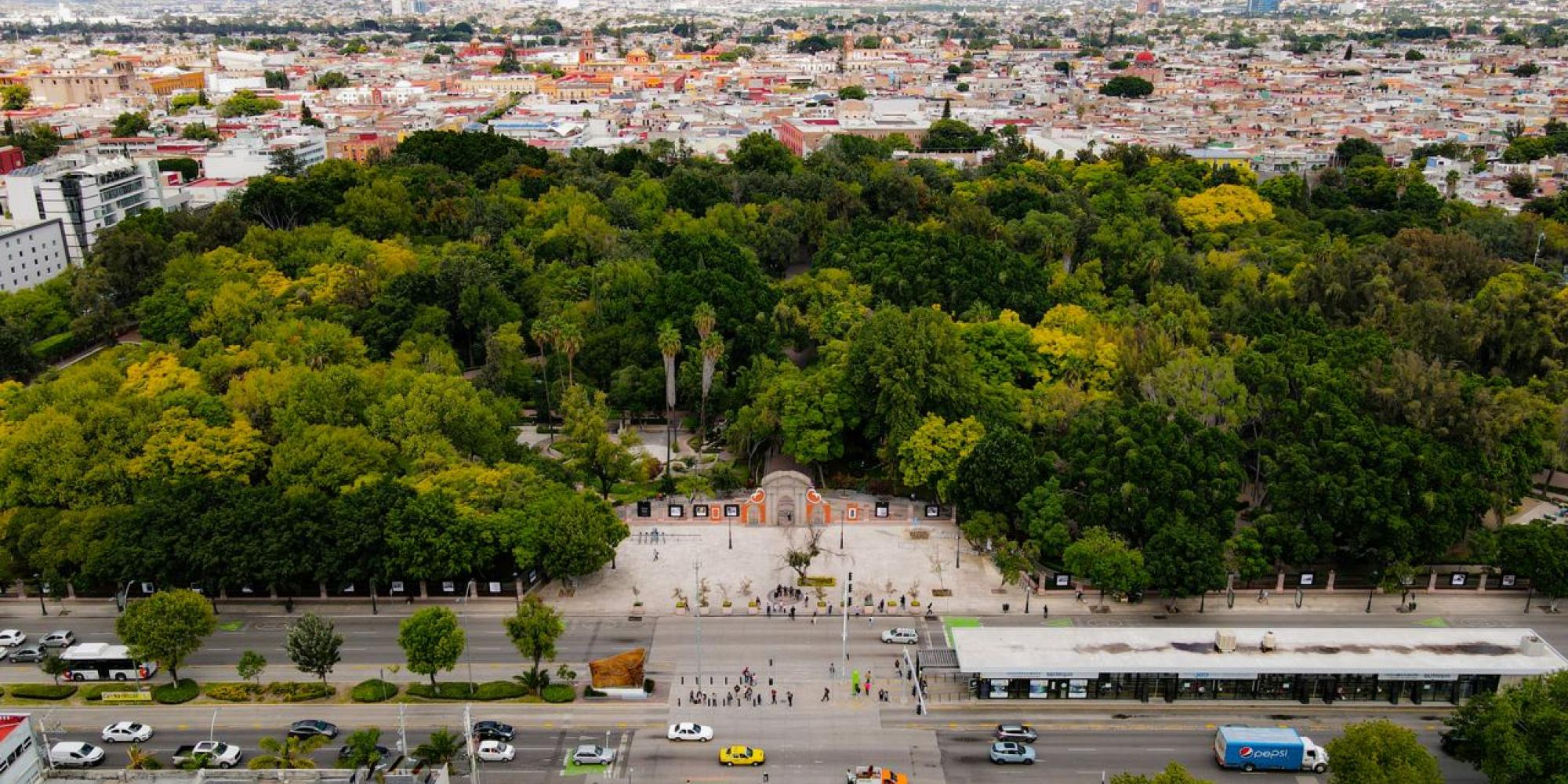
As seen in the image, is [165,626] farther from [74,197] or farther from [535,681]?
[74,197]

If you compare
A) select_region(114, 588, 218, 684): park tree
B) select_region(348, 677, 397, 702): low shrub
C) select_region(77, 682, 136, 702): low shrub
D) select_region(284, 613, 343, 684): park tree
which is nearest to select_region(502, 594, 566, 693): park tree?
select_region(348, 677, 397, 702): low shrub

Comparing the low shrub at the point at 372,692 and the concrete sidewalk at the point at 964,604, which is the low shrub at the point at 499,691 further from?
the concrete sidewalk at the point at 964,604

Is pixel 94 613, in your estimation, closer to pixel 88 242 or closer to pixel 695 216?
pixel 88 242

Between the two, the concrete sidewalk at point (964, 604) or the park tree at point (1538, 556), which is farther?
the concrete sidewalk at point (964, 604)

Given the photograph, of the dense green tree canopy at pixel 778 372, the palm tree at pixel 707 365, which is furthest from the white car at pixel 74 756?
the palm tree at pixel 707 365

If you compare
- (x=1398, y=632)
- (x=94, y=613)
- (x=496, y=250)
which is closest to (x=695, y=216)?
(x=496, y=250)

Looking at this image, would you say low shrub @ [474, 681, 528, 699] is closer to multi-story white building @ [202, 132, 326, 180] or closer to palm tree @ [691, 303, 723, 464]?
palm tree @ [691, 303, 723, 464]
